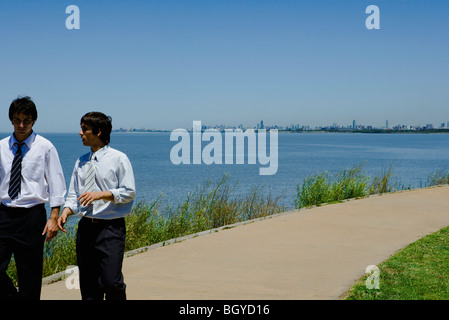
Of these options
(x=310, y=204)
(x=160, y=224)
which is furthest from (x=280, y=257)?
(x=310, y=204)

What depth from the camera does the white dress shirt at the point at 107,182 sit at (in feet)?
14.1

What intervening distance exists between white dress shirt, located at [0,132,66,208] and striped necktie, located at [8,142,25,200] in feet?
0.08

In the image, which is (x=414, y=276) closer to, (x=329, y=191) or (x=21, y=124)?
(x=21, y=124)

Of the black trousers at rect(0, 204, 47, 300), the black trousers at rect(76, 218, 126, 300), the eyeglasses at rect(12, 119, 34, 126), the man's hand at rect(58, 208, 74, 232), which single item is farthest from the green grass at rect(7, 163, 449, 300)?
the eyeglasses at rect(12, 119, 34, 126)

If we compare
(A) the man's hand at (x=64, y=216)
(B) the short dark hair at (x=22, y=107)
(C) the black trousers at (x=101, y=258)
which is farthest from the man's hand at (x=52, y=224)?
(B) the short dark hair at (x=22, y=107)

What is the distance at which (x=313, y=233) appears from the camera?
9.20 metres

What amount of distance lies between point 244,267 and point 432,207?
23.5 ft

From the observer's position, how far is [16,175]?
4523 millimetres

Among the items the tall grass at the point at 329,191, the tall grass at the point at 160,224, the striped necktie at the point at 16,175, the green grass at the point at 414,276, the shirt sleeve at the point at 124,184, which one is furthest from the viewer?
the tall grass at the point at 329,191

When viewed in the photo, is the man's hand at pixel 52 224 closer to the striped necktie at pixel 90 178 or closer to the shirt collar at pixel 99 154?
the striped necktie at pixel 90 178

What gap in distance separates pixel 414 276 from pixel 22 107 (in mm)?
4922

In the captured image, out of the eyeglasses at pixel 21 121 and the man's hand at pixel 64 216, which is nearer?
the man's hand at pixel 64 216
